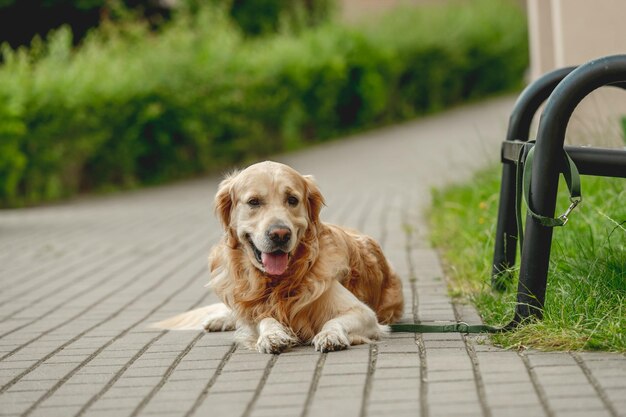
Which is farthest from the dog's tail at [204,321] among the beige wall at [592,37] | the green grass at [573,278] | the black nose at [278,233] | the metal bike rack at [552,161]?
the beige wall at [592,37]

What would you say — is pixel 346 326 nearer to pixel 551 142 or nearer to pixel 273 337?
pixel 273 337

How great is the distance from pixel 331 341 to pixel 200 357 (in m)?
0.69

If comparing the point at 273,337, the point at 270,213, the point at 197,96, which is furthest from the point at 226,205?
the point at 197,96

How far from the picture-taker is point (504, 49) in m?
26.3

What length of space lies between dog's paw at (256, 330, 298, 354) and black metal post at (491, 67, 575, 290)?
4.82 ft

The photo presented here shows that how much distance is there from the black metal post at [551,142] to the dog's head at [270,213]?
1.18 meters

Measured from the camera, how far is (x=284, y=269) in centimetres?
555

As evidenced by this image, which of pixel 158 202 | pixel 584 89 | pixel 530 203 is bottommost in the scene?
pixel 158 202

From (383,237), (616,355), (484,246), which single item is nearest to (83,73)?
(383,237)

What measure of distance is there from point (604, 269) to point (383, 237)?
15.0 ft

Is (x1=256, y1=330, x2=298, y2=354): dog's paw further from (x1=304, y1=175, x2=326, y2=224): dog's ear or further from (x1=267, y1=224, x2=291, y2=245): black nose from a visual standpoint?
(x1=304, y1=175, x2=326, y2=224): dog's ear

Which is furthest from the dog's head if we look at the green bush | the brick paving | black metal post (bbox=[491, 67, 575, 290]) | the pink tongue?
the green bush

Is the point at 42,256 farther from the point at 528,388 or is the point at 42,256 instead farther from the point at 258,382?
the point at 528,388

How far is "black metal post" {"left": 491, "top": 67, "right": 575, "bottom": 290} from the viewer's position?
6258 millimetres
